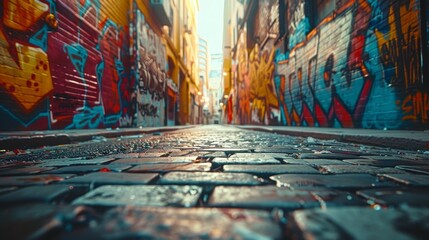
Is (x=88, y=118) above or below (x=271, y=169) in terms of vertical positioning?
above

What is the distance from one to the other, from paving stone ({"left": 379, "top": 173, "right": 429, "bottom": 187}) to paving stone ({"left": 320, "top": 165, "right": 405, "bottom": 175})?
0.42 feet

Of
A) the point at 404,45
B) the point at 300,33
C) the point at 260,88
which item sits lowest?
the point at 404,45

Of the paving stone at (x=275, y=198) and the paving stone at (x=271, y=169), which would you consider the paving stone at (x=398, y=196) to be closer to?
the paving stone at (x=275, y=198)

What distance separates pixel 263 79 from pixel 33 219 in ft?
49.1

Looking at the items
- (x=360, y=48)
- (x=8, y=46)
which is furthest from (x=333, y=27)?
(x=8, y=46)

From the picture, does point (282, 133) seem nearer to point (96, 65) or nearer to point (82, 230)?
point (96, 65)

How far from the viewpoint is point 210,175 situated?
157cm

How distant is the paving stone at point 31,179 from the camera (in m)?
1.39

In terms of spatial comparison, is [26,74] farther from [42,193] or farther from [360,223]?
[360,223]

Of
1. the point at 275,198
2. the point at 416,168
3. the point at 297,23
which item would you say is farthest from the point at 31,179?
the point at 297,23

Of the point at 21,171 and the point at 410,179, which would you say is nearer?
the point at 410,179

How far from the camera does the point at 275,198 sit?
109cm

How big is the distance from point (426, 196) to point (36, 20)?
6.96 m

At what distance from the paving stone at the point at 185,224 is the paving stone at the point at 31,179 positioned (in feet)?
2.52
